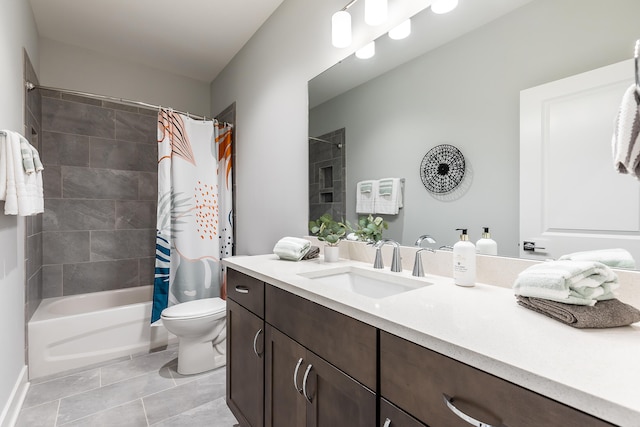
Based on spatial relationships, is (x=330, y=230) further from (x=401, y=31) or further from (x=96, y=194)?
(x=96, y=194)

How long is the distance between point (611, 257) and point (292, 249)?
121 centimetres

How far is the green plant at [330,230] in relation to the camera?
158cm

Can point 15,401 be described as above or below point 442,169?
below

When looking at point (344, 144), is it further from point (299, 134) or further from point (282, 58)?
point (282, 58)

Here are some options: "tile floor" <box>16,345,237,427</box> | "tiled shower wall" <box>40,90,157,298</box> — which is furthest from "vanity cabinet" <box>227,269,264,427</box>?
"tiled shower wall" <box>40,90,157,298</box>

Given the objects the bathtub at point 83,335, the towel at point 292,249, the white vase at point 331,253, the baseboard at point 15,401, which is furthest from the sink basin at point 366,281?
the bathtub at point 83,335

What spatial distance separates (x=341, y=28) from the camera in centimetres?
158

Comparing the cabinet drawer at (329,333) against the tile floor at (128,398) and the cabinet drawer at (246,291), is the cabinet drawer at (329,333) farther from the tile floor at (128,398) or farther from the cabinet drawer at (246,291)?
the tile floor at (128,398)

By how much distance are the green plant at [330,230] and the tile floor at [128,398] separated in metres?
1.09

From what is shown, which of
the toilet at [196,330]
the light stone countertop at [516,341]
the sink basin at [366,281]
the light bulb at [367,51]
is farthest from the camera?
the toilet at [196,330]

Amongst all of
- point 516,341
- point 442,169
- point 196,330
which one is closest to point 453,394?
point 516,341

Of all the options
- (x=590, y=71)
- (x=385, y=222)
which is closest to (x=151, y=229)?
(x=385, y=222)

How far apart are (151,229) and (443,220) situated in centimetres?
287

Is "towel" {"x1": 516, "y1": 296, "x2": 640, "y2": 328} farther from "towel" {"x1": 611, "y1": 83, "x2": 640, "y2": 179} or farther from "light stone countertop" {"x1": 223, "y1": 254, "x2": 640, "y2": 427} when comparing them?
"towel" {"x1": 611, "y1": 83, "x2": 640, "y2": 179}
